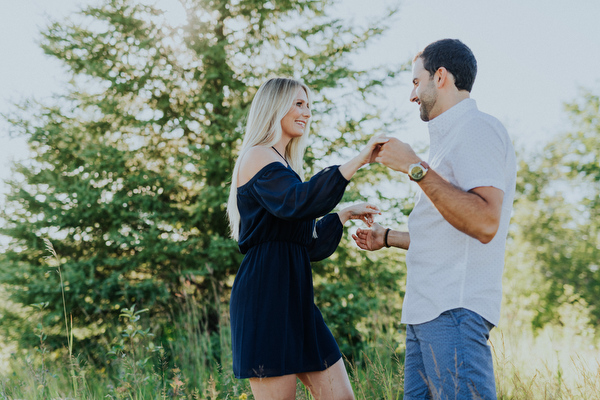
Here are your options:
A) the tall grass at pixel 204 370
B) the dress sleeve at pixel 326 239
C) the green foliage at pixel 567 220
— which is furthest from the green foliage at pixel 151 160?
the green foliage at pixel 567 220

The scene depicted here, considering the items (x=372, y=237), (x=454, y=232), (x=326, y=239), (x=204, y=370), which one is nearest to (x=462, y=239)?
(x=454, y=232)

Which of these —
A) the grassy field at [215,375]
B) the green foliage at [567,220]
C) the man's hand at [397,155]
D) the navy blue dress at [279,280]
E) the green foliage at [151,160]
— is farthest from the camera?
the green foliage at [567,220]

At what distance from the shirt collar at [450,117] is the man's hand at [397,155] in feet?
0.56

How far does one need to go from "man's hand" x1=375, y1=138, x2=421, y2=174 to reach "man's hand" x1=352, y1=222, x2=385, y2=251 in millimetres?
694

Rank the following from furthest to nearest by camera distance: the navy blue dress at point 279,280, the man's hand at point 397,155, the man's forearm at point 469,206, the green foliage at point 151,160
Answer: the green foliage at point 151,160 → the navy blue dress at point 279,280 → the man's hand at point 397,155 → the man's forearm at point 469,206

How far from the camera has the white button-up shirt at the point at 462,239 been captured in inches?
61.7

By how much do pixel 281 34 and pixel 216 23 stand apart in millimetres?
875

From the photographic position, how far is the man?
1525 millimetres

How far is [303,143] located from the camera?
262cm

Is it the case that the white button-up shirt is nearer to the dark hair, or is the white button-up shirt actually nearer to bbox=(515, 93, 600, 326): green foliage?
the dark hair

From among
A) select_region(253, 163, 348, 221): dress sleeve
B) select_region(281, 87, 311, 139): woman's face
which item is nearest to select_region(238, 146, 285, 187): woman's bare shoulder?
select_region(253, 163, 348, 221): dress sleeve

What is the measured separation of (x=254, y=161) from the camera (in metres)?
2.12

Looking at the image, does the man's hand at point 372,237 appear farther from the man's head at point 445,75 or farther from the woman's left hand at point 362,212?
the man's head at point 445,75

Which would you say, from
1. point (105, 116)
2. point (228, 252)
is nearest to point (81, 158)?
point (105, 116)
